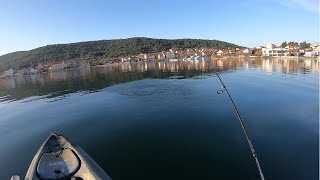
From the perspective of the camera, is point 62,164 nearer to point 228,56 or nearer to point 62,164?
point 62,164

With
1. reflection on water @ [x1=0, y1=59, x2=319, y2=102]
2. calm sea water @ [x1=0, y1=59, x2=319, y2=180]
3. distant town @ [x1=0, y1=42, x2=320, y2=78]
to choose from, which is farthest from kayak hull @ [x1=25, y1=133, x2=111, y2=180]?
distant town @ [x1=0, y1=42, x2=320, y2=78]

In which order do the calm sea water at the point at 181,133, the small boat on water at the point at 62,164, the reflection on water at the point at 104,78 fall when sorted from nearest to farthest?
the small boat on water at the point at 62,164
the calm sea water at the point at 181,133
the reflection on water at the point at 104,78

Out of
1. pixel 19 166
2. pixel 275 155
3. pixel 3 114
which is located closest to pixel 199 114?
pixel 275 155

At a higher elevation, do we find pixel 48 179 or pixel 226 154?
pixel 48 179

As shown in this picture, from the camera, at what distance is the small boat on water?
426 inches

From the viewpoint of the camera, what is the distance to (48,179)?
1099 cm

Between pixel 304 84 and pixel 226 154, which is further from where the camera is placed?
pixel 304 84

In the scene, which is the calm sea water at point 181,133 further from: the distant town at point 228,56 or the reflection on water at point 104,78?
the distant town at point 228,56

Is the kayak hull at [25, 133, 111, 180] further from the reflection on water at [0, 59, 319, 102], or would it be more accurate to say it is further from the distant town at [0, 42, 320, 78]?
the distant town at [0, 42, 320, 78]

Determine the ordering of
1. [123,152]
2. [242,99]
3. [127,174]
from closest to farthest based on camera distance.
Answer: [127,174] < [123,152] < [242,99]

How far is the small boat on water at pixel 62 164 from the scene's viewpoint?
10.8 m

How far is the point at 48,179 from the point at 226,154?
9822 millimetres

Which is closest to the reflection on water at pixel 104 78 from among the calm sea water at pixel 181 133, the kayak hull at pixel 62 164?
the calm sea water at pixel 181 133

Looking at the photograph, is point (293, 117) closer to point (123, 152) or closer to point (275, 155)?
point (275, 155)
